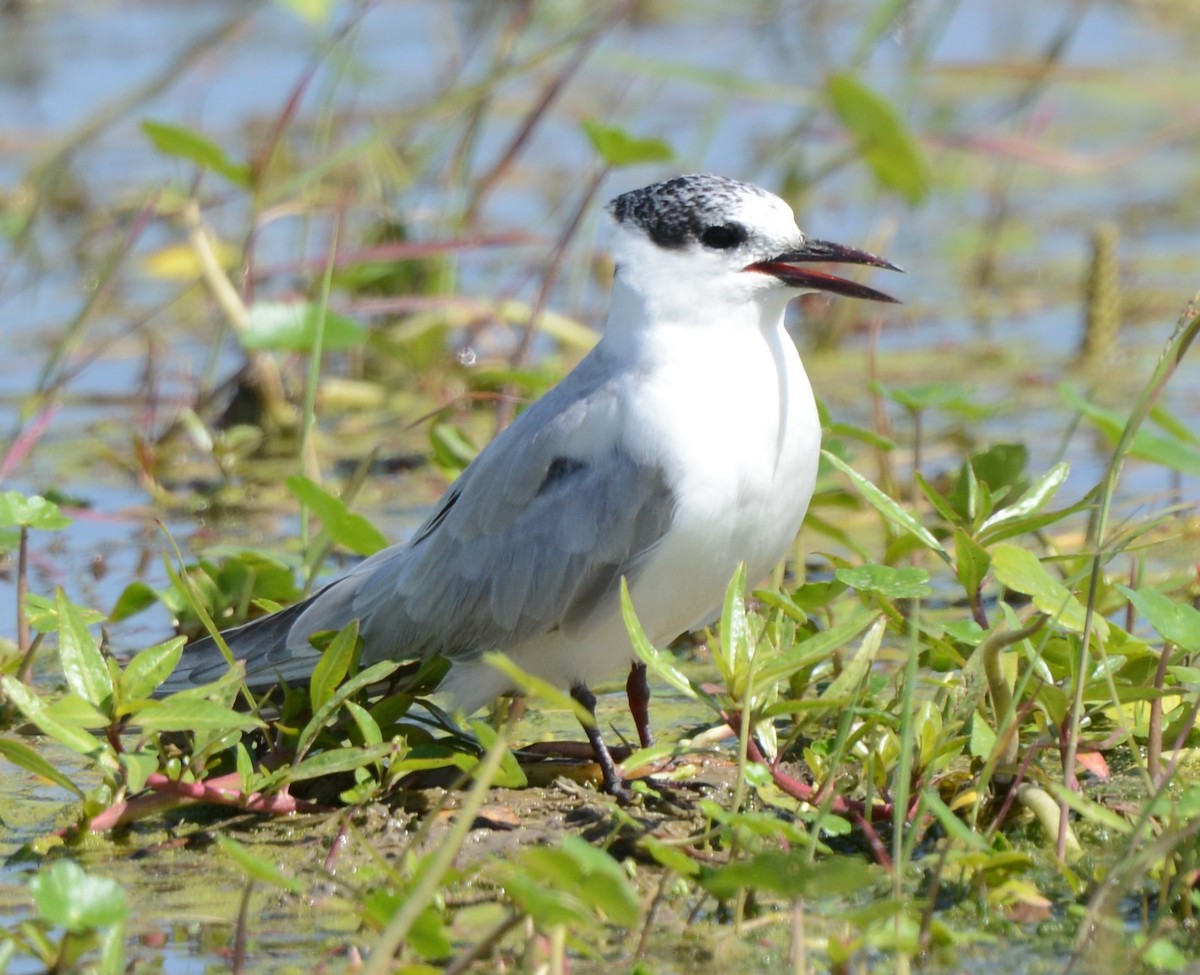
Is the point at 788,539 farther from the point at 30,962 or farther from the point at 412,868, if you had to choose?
the point at 30,962

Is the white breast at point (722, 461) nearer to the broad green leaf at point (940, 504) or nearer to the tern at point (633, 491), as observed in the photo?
the tern at point (633, 491)

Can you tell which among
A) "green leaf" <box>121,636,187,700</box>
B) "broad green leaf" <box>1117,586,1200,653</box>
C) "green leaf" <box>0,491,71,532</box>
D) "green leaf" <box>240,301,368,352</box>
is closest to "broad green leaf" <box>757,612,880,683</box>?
"broad green leaf" <box>1117,586,1200,653</box>

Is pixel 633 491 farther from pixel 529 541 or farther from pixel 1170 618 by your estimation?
pixel 1170 618

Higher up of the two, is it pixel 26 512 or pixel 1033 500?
pixel 1033 500

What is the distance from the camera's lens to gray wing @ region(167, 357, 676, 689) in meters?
3.66

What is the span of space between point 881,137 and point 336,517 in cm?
277

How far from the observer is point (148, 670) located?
3246 mm

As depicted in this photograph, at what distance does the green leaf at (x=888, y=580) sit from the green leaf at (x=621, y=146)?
219 cm

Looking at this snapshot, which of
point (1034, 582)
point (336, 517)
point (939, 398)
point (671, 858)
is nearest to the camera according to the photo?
point (671, 858)

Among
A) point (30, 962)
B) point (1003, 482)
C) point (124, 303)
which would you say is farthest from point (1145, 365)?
point (30, 962)

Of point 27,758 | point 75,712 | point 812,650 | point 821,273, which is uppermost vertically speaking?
point 821,273

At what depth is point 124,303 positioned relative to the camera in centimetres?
761

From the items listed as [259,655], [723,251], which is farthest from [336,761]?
[723,251]

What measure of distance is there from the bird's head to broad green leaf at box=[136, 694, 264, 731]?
126 cm
